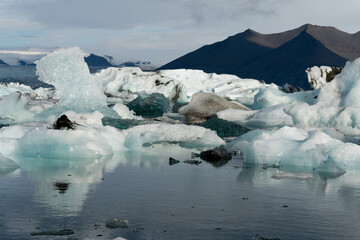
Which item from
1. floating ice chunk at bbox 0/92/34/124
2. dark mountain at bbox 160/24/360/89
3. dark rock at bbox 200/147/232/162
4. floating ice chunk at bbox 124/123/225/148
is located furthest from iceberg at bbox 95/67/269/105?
dark mountain at bbox 160/24/360/89

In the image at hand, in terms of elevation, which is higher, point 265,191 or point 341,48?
point 341,48

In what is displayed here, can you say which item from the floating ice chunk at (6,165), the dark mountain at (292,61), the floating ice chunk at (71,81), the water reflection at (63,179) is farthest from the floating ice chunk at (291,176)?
the dark mountain at (292,61)

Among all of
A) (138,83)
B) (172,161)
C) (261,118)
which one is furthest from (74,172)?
(138,83)

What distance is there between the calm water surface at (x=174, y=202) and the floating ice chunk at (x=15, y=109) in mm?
11402

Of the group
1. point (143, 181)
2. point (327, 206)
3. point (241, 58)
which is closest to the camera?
point (327, 206)

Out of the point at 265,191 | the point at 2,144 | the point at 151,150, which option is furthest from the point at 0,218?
the point at 151,150

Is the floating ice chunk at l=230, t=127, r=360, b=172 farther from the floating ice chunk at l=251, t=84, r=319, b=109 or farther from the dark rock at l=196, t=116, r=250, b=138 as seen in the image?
the floating ice chunk at l=251, t=84, r=319, b=109

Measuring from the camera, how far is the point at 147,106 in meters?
27.9

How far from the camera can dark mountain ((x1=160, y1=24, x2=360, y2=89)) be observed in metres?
132

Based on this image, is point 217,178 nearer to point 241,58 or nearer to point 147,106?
point 147,106

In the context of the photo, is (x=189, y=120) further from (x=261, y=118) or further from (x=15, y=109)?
(x=15, y=109)

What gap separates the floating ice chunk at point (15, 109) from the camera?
2216cm

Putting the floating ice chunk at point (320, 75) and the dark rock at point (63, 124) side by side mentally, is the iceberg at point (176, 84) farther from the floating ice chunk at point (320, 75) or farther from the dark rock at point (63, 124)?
the dark rock at point (63, 124)

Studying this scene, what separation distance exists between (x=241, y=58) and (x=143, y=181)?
489 ft
